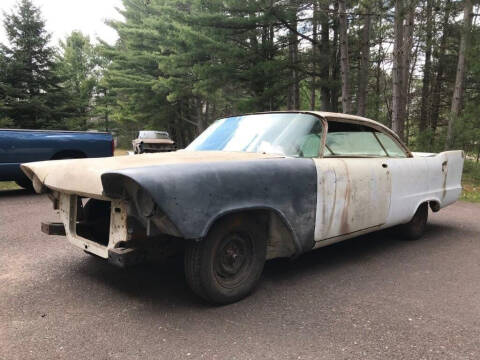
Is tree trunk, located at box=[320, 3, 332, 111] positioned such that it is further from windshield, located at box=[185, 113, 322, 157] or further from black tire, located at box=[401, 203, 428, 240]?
windshield, located at box=[185, 113, 322, 157]

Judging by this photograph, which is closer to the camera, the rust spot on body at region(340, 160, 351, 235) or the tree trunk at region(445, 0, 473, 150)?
the rust spot on body at region(340, 160, 351, 235)

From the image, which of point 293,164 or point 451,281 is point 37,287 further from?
point 451,281

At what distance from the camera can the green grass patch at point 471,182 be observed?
29.0ft

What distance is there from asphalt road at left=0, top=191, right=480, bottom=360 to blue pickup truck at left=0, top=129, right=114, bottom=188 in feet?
12.4

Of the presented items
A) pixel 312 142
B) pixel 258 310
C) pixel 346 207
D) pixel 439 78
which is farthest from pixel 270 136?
pixel 439 78

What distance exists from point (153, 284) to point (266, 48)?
50.4 feet

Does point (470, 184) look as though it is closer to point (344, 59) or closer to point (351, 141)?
point (344, 59)

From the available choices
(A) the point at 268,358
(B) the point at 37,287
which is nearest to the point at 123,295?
(B) the point at 37,287

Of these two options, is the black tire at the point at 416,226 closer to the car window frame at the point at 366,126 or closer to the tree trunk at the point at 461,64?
the car window frame at the point at 366,126

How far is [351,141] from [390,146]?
84 cm

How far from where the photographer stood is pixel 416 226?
4.92 meters

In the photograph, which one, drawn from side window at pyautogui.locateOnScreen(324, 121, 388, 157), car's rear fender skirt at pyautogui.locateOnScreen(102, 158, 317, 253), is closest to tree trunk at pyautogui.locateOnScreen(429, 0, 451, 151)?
side window at pyautogui.locateOnScreen(324, 121, 388, 157)

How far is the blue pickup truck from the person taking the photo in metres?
7.43

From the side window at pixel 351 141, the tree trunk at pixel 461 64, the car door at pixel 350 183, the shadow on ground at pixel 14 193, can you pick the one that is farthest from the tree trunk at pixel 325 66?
the car door at pixel 350 183
